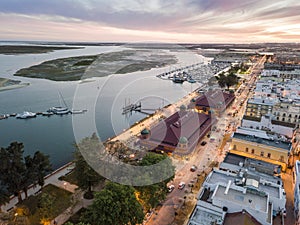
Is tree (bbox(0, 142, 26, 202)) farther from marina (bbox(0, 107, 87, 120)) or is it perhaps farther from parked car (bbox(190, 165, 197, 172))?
marina (bbox(0, 107, 87, 120))

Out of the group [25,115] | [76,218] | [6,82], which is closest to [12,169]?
[76,218]

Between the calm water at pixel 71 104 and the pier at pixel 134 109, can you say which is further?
the pier at pixel 134 109

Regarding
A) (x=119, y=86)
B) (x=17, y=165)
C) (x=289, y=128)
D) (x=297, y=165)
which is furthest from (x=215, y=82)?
(x=17, y=165)

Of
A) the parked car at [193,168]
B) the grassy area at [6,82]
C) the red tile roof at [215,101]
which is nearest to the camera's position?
the parked car at [193,168]

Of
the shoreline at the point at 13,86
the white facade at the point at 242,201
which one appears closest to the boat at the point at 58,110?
the shoreline at the point at 13,86

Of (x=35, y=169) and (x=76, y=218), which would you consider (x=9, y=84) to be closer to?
(x=35, y=169)

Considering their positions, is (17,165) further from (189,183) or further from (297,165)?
(297,165)

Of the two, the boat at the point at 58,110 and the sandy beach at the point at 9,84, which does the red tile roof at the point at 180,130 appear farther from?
the sandy beach at the point at 9,84
